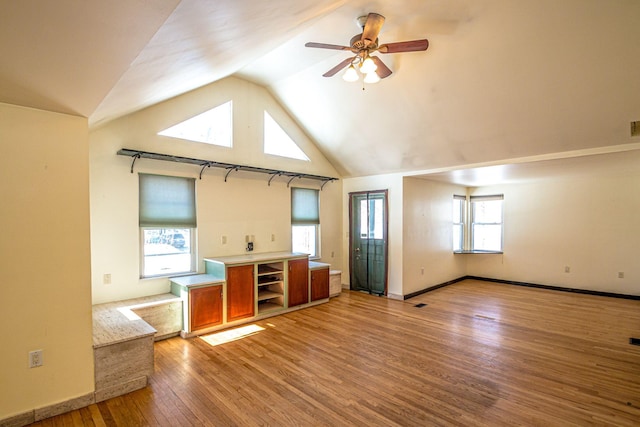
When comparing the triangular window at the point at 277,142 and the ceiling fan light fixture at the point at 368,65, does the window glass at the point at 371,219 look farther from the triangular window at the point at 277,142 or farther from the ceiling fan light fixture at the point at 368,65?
the ceiling fan light fixture at the point at 368,65

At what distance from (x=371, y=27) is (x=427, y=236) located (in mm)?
4572

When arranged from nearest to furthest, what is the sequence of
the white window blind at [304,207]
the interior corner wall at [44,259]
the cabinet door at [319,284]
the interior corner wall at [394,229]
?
1. the interior corner wall at [44,259]
2. the cabinet door at [319,284]
3. the interior corner wall at [394,229]
4. the white window blind at [304,207]

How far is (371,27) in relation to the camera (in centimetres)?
288

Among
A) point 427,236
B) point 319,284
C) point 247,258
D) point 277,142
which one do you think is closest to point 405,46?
point 277,142

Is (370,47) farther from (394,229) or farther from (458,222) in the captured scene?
(458,222)

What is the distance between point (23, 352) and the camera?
2340 mm

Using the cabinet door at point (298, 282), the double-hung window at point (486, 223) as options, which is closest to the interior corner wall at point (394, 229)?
the cabinet door at point (298, 282)

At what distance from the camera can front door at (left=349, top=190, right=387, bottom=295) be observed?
6145 millimetres

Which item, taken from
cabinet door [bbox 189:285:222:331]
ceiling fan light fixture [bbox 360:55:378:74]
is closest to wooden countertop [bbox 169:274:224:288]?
cabinet door [bbox 189:285:222:331]

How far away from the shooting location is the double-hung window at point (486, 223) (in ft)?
25.0

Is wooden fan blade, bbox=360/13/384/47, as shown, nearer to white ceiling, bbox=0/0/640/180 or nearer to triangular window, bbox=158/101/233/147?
white ceiling, bbox=0/0/640/180

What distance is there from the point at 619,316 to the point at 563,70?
4.13 metres

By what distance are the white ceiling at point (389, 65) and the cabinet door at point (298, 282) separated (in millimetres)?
2369

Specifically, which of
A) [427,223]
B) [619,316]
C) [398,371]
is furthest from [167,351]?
[619,316]
